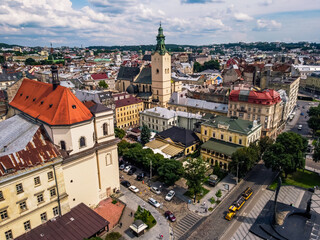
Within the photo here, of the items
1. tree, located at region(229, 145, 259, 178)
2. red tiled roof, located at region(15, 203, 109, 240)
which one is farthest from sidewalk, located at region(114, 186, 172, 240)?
tree, located at region(229, 145, 259, 178)

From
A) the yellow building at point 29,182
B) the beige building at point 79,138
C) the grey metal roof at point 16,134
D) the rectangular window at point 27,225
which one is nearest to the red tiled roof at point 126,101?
the beige building at point 79,138

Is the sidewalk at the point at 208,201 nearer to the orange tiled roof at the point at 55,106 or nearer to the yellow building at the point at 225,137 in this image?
the yellow building at the point at 225,137

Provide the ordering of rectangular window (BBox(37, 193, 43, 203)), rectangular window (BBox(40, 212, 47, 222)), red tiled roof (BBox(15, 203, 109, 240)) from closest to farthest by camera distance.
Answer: red tiled roof (BBox(15, 203, 109, 240)) < rectangular window (BBox(37, 193, 43, 203)) < rectangular window (BBox(40, 212, 47, 222))

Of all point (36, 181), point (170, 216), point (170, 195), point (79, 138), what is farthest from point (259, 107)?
point (36, 181)

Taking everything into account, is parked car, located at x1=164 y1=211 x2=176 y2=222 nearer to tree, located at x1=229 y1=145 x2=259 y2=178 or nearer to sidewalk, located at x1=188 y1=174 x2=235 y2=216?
sidewalk, located at x1=188 y1=174 x2=235 y2=216

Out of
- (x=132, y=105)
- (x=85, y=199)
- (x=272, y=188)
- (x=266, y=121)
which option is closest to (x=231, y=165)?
(x=272, y=188)

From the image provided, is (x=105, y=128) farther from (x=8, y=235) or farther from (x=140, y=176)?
(x=8, y=235)
